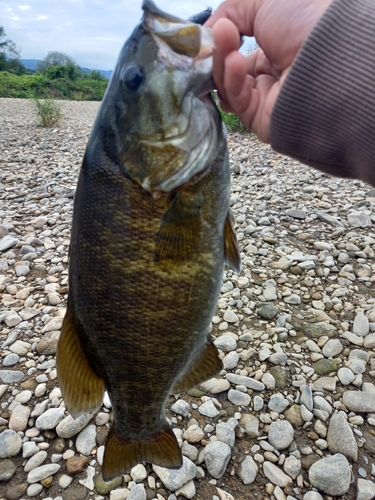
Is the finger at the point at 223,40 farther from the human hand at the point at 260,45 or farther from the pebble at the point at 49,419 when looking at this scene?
the pebble at the point at 49,419

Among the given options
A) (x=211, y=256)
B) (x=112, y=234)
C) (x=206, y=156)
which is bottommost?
(x=211, y=256)

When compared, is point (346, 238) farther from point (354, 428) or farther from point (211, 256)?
point (211, 256)

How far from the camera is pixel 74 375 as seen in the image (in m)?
1.76

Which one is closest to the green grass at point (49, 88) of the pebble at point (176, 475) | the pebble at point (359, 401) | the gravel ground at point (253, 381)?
the gravel ground at point (253, 381)

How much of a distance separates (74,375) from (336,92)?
1496 mm

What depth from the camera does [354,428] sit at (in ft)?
9.24

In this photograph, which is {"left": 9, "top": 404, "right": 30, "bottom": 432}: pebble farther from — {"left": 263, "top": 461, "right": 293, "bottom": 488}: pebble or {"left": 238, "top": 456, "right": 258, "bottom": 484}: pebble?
{"left": 263, "top": 461, "right": 293, "bottom": 488}: pebble

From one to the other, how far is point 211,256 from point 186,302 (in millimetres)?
204

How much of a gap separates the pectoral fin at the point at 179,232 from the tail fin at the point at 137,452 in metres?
0.89

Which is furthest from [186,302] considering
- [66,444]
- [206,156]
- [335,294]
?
[335,294]

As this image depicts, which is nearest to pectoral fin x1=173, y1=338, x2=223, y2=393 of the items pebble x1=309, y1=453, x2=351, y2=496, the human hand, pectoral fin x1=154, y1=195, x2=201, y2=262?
pectoral fin x1=154, y1=195, x2=201, y2=262

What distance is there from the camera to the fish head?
1.49 m

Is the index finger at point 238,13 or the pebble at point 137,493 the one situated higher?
the index finger at point 238,13

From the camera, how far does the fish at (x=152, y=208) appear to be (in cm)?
152
